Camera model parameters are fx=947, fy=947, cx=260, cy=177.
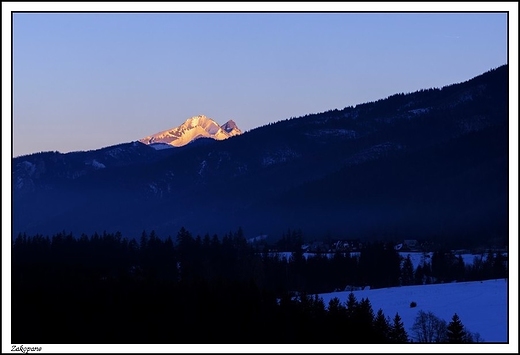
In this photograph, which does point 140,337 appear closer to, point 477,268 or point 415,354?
point 415,354

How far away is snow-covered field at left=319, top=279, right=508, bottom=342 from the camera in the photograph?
78250 millimetres

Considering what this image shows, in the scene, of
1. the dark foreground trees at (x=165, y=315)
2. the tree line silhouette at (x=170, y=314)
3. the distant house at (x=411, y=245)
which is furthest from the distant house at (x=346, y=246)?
the dark foreground trees at (x=165, y=315)

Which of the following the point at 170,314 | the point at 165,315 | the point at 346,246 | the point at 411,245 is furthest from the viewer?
the point at 346,246

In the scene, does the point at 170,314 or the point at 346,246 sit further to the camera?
the point at 346,246

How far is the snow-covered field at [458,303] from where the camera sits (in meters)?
78.2

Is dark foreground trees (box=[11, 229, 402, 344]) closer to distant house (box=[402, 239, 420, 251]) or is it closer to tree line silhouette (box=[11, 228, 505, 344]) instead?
tree line silhouette (box=[11, 228, 505, 344])

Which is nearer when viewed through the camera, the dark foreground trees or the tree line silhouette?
the dark foreground trees

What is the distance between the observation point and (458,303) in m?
92.2

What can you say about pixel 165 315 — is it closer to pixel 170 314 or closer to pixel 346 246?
pixel 170 314

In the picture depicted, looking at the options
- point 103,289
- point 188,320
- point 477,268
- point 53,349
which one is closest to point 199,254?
point 477,268

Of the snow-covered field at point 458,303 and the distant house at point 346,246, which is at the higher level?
the distant house at point 346,246

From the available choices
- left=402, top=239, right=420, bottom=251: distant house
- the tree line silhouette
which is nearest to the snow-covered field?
the tree line silhouette

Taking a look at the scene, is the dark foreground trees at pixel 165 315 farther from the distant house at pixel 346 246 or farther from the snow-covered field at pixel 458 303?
the distant house at pixel 346 246

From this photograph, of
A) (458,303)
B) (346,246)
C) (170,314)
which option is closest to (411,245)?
(346,246)
